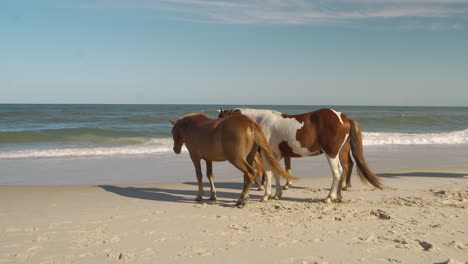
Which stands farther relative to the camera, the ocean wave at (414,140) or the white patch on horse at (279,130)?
the ocean wave at (414,140)

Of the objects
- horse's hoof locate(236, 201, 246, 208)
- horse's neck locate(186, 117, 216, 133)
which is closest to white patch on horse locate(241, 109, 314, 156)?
horse's neck locate(186, 117, 216, 133)

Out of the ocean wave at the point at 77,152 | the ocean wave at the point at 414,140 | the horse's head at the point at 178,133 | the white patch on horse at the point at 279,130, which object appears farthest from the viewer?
the ocean wave at the point at 414,140

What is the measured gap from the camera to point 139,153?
13.8 m

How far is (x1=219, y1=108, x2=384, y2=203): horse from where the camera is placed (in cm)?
655

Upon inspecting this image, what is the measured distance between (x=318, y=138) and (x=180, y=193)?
2673 mm

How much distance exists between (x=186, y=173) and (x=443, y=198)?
5.40m

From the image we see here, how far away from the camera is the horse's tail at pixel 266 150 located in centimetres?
634

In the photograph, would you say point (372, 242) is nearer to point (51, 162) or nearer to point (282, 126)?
point (282, 126)

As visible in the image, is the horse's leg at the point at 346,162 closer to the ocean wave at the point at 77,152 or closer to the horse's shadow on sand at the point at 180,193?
the horse's shadow on sand at the point at 180,193

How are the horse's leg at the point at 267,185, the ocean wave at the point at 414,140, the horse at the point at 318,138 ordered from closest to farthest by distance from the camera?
the horse at the point at 318,138, the horse's leg at the point at 267,185, the ocean wave at the point at 414,140

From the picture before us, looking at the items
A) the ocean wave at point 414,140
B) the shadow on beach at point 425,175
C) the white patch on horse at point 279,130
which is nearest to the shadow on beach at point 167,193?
the white patch on horse at point 279,130

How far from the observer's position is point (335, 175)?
6.61 meters

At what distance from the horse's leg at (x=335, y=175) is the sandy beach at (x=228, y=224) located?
0.77ft

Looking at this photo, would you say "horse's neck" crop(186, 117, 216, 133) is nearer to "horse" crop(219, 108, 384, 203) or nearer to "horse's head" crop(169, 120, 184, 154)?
"horse's head" crop(169, 120, 184, 154)
